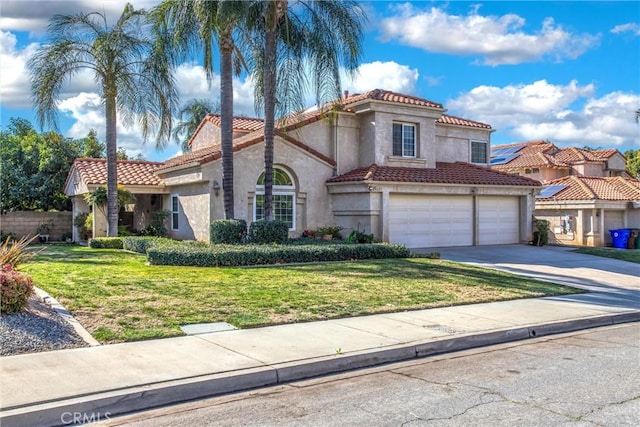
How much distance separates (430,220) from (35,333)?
725 inches

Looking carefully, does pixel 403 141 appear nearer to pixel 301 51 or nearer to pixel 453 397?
pixel 301 51

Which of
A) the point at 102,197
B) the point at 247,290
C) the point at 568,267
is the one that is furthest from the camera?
the point at 102,197

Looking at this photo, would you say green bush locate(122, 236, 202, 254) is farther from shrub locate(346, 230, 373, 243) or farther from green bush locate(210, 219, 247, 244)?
shrub locate(346, 230, 373, 243)

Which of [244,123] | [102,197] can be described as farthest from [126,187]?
[244,123]

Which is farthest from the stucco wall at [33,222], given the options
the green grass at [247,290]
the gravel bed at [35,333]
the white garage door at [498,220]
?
the gravel bed at [35,333]

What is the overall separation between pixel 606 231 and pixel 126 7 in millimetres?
25889

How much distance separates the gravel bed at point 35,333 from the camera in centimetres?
753

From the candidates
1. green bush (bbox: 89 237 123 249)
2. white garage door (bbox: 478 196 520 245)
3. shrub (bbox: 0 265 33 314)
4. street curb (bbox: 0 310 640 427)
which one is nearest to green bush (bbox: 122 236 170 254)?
green bush (bbox: 89 237 123 249)

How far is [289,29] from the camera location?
19.7 meters

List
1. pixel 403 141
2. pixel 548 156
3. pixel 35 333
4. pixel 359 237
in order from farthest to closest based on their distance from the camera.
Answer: pixel 548 156 → pixel 403 141 → pixel 359 237 → pixel 35 333

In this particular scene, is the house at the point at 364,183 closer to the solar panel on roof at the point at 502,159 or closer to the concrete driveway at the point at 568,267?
the concrete driveway at the point at 568,267

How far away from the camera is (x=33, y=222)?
2986 cm

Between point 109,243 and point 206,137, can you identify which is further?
point 206,137

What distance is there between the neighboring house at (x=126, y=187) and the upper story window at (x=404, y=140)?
10.5m
